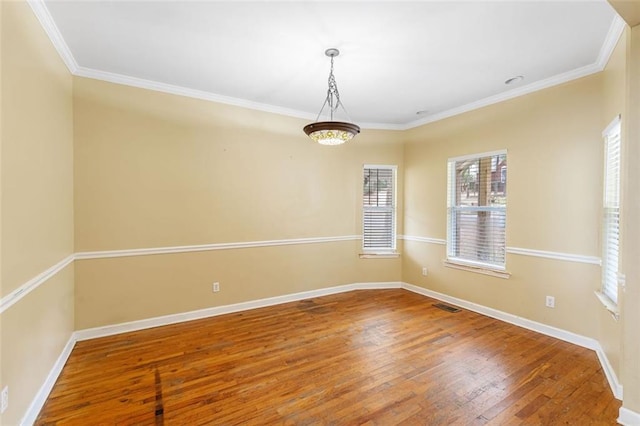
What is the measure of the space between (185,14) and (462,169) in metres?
3.87

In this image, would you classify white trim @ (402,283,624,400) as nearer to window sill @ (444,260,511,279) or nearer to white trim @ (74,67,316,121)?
window sill @ (444,260,511,279)

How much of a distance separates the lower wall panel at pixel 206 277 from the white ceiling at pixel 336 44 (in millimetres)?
2110

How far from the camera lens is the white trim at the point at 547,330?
7.73 ft

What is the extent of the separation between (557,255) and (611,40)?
6.80 feet

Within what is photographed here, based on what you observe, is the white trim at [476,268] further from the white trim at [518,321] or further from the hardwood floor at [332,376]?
the hardwood floor at [332,376]

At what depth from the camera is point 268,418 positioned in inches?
77.6

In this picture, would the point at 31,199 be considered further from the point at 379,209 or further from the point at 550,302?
the point at 550,302

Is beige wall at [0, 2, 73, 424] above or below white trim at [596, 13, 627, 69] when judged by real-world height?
below

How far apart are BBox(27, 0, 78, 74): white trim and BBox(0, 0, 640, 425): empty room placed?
0.02 metres

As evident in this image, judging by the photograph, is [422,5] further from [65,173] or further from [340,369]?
[65,173]

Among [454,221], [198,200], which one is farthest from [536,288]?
[198,200]

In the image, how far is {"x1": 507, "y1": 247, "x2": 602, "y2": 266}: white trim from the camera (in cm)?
295

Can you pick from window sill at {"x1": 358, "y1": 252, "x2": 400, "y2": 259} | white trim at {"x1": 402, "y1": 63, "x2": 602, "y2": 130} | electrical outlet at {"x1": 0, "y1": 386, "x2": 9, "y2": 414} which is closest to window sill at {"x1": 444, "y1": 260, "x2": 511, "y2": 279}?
window sill at {"x1": 358, "y1": 252, "x2": 400, "y2": 259}

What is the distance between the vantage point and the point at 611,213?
2.64 metres
